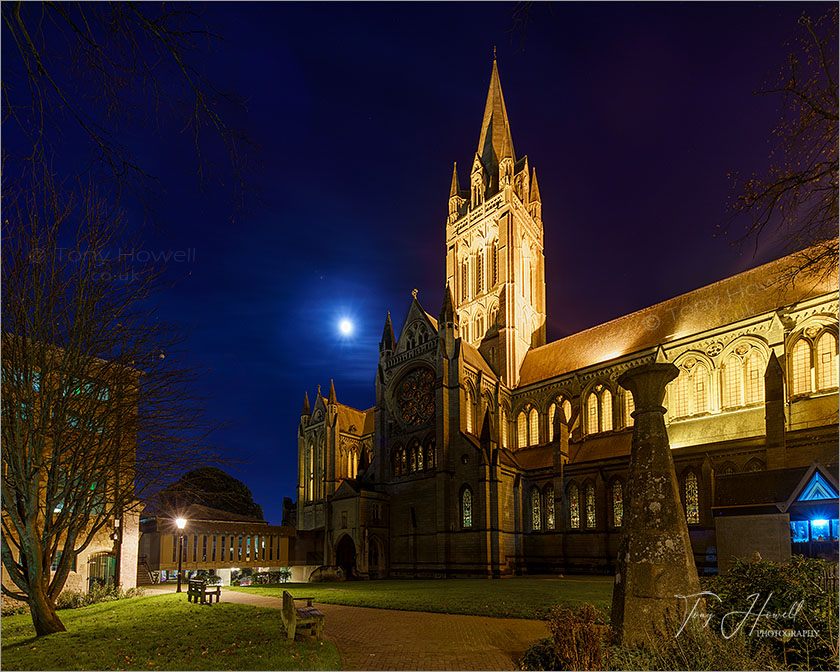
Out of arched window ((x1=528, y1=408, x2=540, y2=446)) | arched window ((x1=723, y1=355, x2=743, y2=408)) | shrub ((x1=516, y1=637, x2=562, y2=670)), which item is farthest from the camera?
arched window ((x1=528, y1=408, x2=540, y2=446))

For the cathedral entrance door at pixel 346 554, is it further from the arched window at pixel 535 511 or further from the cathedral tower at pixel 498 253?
the cathedral tower at pixel 498 253

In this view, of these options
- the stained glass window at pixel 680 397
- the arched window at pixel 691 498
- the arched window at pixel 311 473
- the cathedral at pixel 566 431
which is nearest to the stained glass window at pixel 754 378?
the cathedral at pixel 566 431

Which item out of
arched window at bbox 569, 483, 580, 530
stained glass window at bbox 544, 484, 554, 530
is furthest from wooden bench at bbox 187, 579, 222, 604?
stained glass window at bbox 544, 484, 554, 530

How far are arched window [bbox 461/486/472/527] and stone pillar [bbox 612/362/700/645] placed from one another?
1259 inches

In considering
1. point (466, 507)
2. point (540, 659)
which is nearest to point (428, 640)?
point (540, 659)

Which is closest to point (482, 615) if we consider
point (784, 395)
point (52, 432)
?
point (52, 432)

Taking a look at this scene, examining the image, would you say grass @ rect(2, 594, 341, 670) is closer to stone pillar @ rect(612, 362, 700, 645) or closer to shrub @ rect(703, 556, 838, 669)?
stone pillar @ rect(612, 362, 700, 645)

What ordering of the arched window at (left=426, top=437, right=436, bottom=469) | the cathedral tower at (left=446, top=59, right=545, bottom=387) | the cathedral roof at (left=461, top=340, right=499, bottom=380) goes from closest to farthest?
the arched window at (left=426, top=437, right=436, bottom=469) < the cathedral roof at (left=461, top=340, right=499, bottom=380) < the cathedral tower at (left=446, top=59, right=545, bottom=387)

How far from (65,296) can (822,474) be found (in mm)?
25279

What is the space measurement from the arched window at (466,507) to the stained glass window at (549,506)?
543cm

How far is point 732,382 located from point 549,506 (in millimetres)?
14438

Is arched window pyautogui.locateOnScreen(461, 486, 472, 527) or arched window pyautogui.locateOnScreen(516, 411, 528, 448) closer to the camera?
arched window pyautogui.locateOnScreen(461, 486, 472, 527)

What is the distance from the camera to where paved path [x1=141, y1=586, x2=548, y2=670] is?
32.8 feet

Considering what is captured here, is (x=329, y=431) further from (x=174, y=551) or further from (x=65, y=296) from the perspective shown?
(x=65, y=296)
